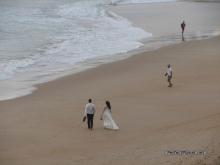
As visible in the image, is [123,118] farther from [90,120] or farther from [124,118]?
[90,120]

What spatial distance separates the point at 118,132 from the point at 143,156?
2.84 meters

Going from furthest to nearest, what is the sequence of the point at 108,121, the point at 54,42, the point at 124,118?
the point at 54,42
the point at 124,118
the point at 108,121

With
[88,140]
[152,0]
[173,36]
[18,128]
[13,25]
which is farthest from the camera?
[152,0]

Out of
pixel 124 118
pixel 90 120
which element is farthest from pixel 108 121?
pixel 124 118

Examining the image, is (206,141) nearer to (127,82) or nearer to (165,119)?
(165,119)

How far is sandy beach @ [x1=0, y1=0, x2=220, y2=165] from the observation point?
13.3m

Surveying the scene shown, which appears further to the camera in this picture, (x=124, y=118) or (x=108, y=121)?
(x=124, y=118)

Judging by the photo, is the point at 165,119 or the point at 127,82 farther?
the point at 127,82

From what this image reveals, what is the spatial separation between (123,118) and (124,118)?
0.03 m

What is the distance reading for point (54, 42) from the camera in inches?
1361

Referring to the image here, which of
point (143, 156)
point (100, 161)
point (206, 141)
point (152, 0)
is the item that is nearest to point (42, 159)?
point (100, 161)

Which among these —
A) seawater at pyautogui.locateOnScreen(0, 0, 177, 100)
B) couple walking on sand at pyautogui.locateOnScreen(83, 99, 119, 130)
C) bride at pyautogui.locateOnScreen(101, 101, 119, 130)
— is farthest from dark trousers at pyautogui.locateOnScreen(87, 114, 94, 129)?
seawater at pyautogui.locateOnScreen(0, 0, 177, 100)

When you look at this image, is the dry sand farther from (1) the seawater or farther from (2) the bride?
(1) the seawater

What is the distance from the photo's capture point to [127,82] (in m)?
22.3
